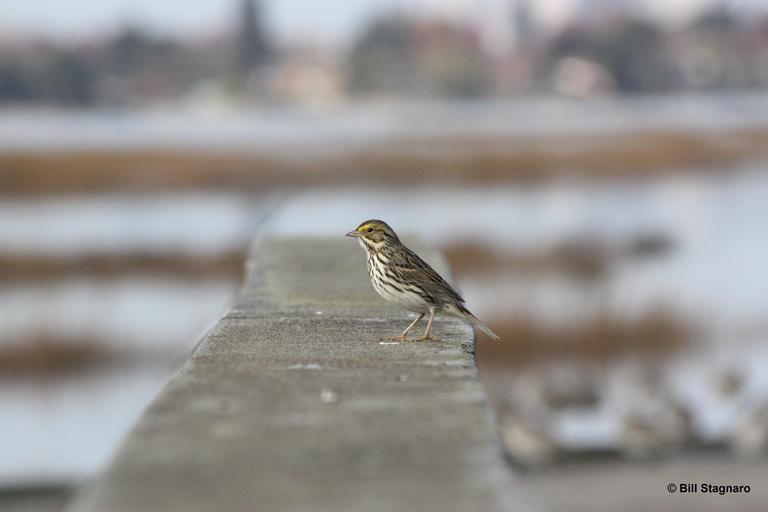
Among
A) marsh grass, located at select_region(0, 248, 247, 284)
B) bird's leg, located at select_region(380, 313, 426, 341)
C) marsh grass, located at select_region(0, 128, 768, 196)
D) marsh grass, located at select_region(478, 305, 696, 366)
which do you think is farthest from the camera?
marsh grass, located at select_region(0, 128, 768, 196)

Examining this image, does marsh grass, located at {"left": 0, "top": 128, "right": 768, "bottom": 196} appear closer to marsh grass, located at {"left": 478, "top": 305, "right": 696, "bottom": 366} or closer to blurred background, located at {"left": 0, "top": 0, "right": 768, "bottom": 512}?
blurred background, located at {"left": 0, "top": 0, "right": 768, "bottom": 512}

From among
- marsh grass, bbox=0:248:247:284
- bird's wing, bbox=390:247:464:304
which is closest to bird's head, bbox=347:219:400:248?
bird's wing, bbox=390:247:464:304

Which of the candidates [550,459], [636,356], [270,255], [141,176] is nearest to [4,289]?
[636,356]

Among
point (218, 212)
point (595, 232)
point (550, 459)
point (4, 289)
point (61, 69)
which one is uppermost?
point (61, 69)

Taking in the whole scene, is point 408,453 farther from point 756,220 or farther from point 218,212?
point 756,220

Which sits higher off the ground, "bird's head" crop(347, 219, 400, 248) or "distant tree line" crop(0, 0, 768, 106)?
"distant tree line" crop(0, 0, 768, 106)

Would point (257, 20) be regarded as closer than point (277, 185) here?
No

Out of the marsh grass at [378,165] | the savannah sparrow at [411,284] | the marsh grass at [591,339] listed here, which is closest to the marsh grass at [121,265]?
the marsh grass at [591,339]

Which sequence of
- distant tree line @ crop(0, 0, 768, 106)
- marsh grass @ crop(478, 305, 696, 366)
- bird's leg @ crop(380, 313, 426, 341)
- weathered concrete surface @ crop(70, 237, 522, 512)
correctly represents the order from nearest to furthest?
1. weathered concrete surface @ crop(70, 237, 522, 512)
2. bird's leg @ crop(380, 313, 426, 341)
3. marsh grass @ crop(478, 305, 696, 366)
4. distant tree line @ crop(0, 0, 768, 106)
